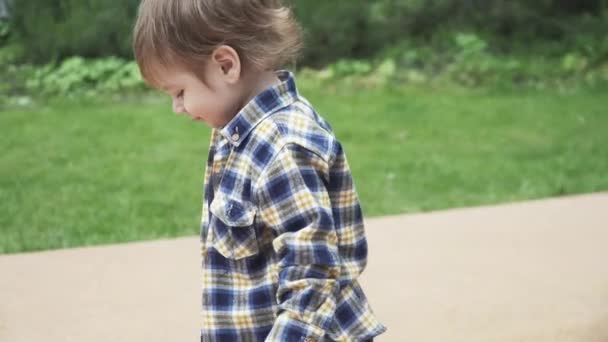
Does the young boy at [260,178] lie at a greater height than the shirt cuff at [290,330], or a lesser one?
greater

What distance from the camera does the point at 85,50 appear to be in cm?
824

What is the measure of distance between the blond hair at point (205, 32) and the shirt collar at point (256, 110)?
0.05 m

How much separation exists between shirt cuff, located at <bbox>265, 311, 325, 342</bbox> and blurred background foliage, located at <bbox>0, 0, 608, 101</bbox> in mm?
6124

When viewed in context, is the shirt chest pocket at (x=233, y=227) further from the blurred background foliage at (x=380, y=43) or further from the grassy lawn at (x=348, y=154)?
the blurred background foliage at (x=380, y=43)

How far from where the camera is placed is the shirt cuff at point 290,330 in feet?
5.74

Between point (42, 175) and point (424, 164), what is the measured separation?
2.22 metres

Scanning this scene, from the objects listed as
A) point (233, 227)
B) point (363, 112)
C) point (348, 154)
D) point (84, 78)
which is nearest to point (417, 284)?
point (233, 227)

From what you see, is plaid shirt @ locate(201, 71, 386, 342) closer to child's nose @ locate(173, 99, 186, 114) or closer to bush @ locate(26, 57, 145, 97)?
child's nose @ locate(173, 99, 186, 114)

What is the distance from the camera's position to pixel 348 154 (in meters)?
5.90

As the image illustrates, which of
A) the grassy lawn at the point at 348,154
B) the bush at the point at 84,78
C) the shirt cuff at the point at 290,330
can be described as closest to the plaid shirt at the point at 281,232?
the shirt cuff at the point at 290,330

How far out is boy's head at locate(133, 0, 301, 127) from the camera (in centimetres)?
182

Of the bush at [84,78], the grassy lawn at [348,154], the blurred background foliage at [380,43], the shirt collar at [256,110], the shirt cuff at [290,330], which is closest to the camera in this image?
the shirt cuff at [290,330]

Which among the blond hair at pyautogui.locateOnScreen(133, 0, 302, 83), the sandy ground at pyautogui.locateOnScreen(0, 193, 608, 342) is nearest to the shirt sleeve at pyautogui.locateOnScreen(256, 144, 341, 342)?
the blond hair at pyautogui.locateOnScreen(133, 0, 302, 83)

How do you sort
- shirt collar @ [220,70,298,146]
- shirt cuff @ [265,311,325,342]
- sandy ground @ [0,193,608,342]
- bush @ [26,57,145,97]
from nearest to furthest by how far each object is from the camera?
shirt cuff @ [265,311,325,342]
shirt collar @ [220,70,298,146]
sandy ground @ [0,193,608,342]
bush @ [26,57,145,97]
